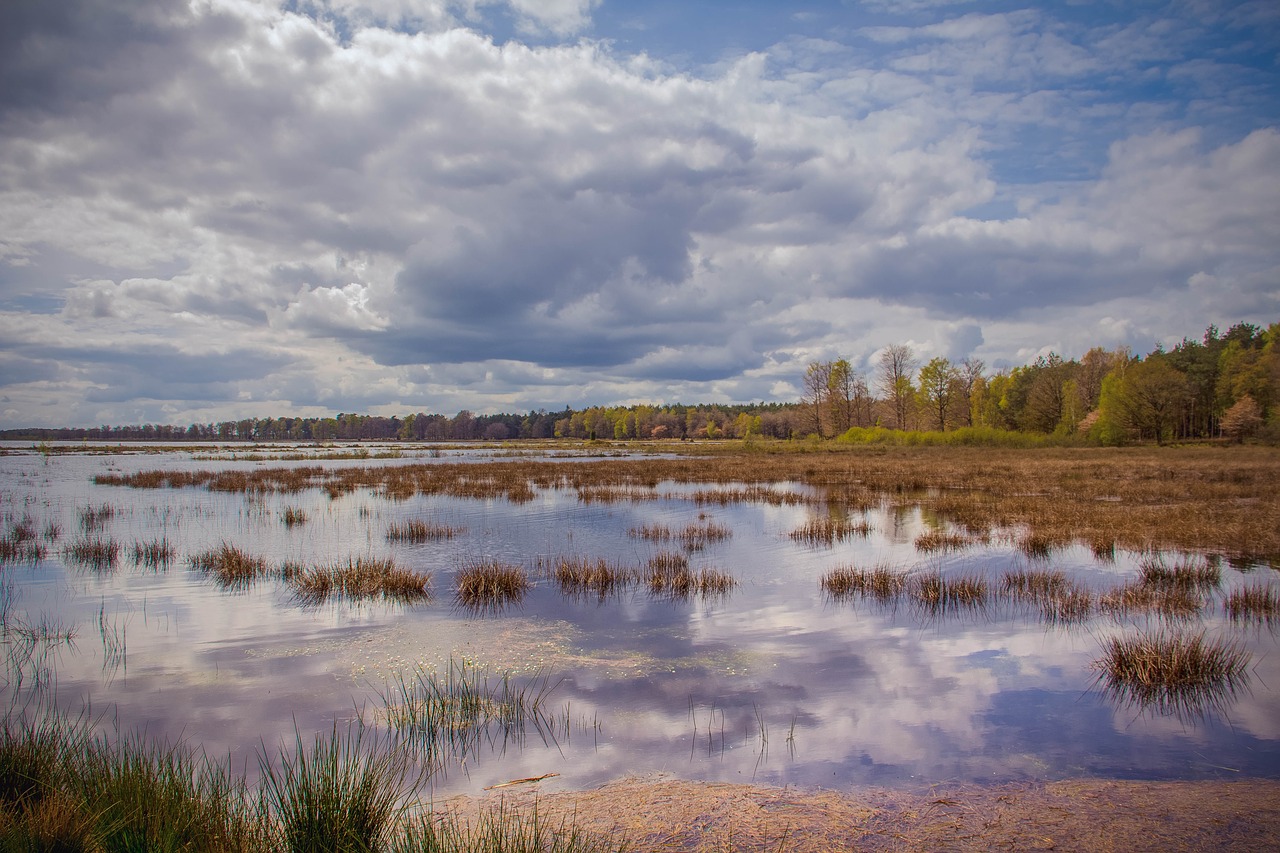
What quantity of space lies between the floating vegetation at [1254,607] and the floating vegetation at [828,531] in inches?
368

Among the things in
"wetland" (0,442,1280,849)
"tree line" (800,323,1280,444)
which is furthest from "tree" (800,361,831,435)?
"wetland" (0,442,1280,849)

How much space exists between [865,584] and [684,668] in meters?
6.36

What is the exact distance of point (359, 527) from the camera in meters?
23.4

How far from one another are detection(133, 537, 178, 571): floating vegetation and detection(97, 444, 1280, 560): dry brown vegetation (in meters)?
15.5

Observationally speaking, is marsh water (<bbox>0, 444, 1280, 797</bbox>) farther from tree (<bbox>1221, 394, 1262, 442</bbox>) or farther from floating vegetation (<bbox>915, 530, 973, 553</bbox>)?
tree (<bbox>1221, 394, 1262, 442</bbox>)

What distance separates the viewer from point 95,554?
1789 centimetres

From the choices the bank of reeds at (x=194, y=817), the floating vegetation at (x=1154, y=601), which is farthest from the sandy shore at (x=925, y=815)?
the floating vegetation at (x=1154, y=601)

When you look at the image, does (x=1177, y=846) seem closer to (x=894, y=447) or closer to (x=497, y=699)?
(x=497, y=699)

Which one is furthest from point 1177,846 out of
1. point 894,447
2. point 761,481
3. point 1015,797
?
point 894,447

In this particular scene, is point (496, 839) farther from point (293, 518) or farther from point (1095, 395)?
point (1095, 395)

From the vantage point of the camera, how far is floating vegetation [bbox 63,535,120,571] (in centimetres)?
1717

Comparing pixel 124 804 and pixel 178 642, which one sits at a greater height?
pixel 124 804

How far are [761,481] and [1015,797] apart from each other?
3563 cm

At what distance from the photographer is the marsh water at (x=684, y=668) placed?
268 inches
